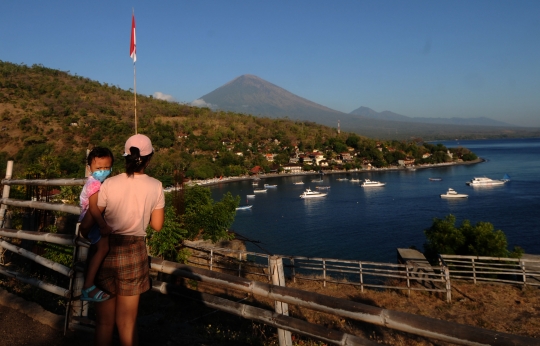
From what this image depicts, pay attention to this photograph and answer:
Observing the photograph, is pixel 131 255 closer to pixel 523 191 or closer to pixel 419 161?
pixel 523 191

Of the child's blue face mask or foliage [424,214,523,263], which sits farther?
foliage [424,214,523,263]

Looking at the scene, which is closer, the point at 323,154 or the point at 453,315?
the point at 453,315

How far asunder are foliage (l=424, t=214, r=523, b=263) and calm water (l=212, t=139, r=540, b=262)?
7.48m

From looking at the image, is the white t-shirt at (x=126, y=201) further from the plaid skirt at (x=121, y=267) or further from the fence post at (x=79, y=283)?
the fence post at (x=79, y=283)

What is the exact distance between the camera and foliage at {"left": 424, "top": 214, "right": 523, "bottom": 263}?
11.7 meters

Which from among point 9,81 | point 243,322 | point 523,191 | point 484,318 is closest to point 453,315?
point 484,318

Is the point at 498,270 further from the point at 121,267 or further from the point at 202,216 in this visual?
the point at 121,267

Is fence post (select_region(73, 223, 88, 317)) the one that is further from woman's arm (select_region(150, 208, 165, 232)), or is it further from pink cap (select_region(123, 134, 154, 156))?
pink cap (select_region(123, 134, 154, 156))

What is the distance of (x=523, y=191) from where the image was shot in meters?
41.3

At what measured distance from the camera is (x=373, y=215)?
32250mm

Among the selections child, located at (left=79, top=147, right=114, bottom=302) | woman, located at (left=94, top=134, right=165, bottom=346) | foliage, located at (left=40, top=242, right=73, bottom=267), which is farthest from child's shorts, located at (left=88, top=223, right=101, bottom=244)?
foliage, located at (left=40, top=242, right=73, bottom=267)

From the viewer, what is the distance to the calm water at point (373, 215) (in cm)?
2328

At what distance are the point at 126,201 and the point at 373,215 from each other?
31.7 metres

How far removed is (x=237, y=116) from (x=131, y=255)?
83266 millimetres
